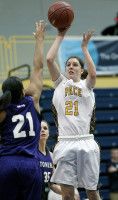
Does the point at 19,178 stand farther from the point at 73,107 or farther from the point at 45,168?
the point at 45,168

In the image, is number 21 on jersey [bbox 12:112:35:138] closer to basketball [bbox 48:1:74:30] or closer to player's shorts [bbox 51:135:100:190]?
player's shorts [bbox 51:135:100:190]

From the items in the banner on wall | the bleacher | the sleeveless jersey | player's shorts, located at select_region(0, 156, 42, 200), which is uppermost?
the banner on wall

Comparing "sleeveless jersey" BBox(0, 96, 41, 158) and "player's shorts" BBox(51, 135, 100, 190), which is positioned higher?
"sleeveless jersey" BBox(0, 96, 41, 158)

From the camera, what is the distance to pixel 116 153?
10.8 metres

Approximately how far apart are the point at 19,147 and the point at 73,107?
1256 millimetres

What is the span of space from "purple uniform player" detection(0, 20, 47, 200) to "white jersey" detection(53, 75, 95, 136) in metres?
0.83

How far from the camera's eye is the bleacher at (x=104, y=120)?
11.8 metres

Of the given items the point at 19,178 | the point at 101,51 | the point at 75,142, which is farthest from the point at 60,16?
the point at 101,51

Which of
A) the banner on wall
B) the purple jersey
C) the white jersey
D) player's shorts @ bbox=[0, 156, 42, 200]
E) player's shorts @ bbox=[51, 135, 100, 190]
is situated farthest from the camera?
the banner on wall

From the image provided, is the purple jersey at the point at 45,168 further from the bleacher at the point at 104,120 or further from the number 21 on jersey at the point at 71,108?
the bleacher at the point at 104,120

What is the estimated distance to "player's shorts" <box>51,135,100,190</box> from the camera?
5.43m

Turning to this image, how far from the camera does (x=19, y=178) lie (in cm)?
454

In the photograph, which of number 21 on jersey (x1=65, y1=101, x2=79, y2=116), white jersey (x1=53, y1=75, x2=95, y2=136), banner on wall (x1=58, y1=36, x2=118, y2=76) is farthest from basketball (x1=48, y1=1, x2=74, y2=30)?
banner on wall (x1=58, y1=36, x2=118, y2=76)

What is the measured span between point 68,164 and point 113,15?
11396 mm
